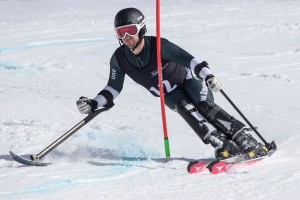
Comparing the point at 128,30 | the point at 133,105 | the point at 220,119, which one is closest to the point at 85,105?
the point at 128,30

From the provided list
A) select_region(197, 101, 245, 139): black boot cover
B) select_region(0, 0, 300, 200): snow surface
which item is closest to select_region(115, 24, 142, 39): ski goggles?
select_region(197, 101, 245, 139): black boot cover

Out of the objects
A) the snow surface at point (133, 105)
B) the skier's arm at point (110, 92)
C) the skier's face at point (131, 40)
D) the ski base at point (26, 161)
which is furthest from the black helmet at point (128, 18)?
the ski base at point (26, 161)

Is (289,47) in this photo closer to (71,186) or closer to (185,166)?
(185,166)

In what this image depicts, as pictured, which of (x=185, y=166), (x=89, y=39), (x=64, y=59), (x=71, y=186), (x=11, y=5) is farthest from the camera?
(x=11, y=5)

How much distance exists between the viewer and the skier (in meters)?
4.93

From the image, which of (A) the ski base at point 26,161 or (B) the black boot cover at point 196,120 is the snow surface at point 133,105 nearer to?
(A) the ski base at point 26,161

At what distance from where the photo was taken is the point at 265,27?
13258 millimetres

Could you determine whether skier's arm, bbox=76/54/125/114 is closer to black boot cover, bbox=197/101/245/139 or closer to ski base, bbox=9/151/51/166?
ski base, bbox=9/151/51/166

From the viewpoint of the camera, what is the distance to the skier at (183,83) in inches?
194

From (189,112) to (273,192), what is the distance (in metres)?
1.25

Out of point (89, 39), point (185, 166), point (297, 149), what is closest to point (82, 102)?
point (185, 166)

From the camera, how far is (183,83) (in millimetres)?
5367

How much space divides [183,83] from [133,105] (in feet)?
8.75

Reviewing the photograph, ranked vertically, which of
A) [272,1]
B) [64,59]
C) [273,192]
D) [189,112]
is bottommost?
[273,192]
